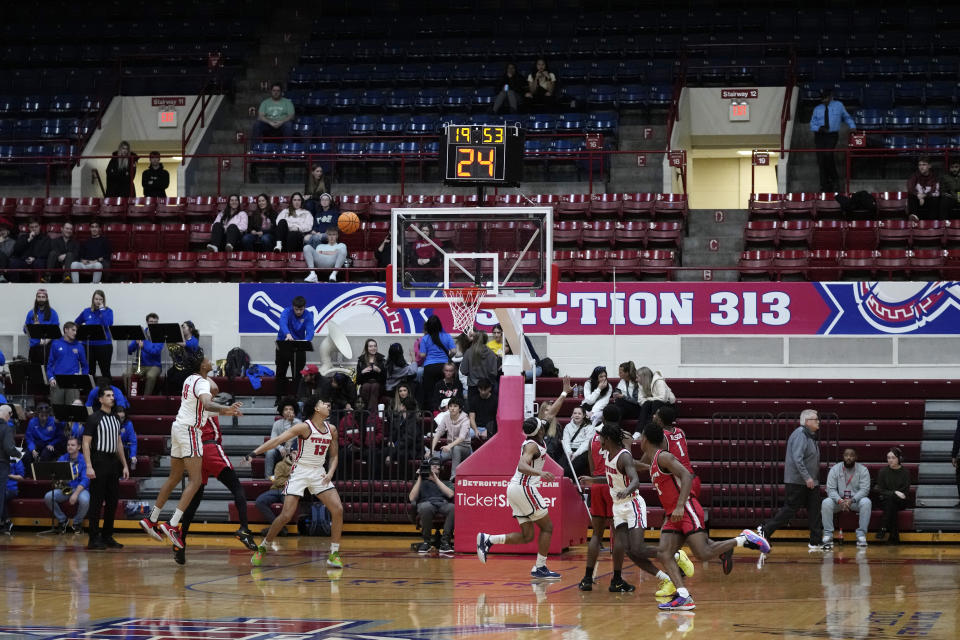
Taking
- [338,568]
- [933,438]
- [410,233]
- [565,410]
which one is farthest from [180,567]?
[933,438]

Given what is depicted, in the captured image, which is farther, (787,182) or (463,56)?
(463,56)

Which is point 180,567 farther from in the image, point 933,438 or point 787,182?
point 787,182

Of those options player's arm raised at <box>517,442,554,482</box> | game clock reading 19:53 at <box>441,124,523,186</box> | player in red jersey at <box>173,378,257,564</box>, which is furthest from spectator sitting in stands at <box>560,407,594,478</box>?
player in red jersey at <box>173,378,257,564</box>

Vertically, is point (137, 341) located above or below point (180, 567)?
above

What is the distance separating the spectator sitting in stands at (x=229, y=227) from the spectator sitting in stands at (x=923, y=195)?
440 inches

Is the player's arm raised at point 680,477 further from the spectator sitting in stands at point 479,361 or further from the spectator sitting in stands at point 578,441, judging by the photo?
the spectator sitting in stands at point 479,361

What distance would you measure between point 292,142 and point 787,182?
951cm

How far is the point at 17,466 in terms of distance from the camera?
19.1 meters

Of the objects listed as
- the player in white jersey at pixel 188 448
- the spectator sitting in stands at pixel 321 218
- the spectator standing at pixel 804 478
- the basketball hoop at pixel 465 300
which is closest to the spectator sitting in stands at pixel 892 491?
the spectator standing at pixel 804 478

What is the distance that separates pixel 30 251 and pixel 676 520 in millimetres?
15217

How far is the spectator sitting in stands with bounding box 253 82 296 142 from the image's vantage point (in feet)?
87.8

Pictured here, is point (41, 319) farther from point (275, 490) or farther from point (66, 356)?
point (275, 490)

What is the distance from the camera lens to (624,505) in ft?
40.2

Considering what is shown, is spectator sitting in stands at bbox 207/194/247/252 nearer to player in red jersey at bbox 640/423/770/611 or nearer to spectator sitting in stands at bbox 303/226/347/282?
spectator sitting in stands at bbox 303/226/347/282
